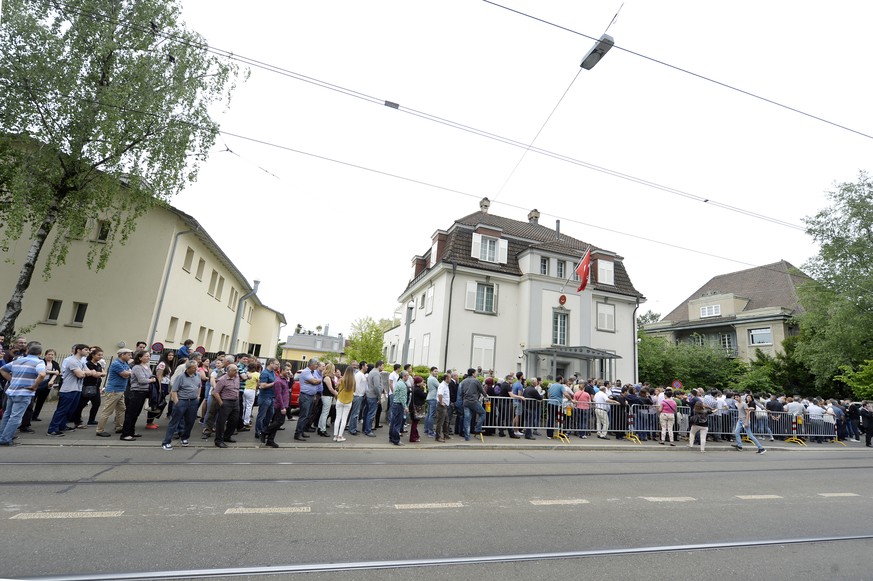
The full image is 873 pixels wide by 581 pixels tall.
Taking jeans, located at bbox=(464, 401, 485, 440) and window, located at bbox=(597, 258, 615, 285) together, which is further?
window, located at bbox=(597, 258, 615, 285)

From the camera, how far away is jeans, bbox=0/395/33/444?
25.1ft

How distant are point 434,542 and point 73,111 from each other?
55.1 ft

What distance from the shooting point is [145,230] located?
18016 millimetres

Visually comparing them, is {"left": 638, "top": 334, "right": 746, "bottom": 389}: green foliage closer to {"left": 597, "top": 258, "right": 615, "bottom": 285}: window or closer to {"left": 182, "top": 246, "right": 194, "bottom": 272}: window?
{"left": 597, "top": 258, "right": 615, "bottom": 285}: window

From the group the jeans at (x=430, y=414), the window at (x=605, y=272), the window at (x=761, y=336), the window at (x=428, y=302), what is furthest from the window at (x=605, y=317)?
the window at (x=761, y=336)

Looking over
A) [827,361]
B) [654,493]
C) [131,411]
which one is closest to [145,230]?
[131,411]

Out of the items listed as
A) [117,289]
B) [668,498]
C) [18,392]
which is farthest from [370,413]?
[117,289]

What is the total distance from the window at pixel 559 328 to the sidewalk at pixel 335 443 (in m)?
11.7

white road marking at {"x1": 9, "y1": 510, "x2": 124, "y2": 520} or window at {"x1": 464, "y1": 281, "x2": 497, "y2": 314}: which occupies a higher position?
window at {"x1": 464, "y1": 281, "x2": 497, "y2": 314}

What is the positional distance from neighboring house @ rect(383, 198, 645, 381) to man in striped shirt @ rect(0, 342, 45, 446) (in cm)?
1713

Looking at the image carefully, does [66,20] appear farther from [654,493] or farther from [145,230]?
[654,493]

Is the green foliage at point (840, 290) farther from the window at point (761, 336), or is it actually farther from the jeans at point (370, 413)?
the jeans at point (370, 413)

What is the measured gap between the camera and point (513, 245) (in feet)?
91.9

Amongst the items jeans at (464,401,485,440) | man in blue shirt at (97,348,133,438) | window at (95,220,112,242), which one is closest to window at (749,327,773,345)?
jeans at (464,401,485,440)
